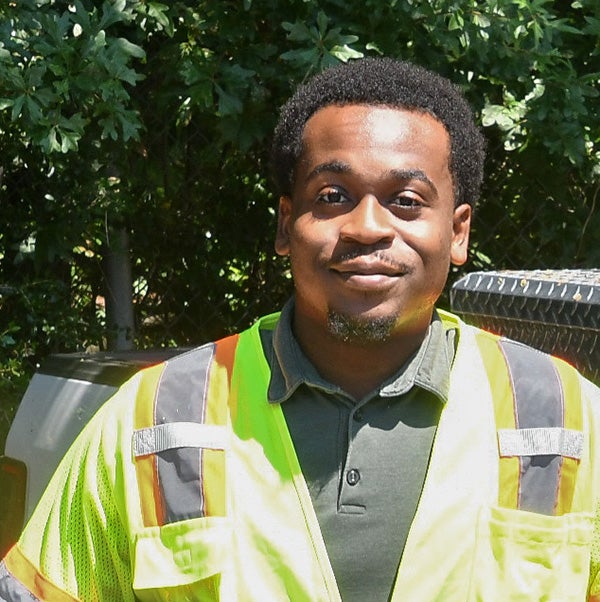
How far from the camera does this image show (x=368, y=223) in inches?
78.6

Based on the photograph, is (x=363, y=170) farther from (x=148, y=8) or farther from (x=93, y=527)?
(x=148, y=8)

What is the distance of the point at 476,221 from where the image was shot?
5.16 meters

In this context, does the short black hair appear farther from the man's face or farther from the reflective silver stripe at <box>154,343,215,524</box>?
the reflective silver stripe at <box>154,343,215,524</box>

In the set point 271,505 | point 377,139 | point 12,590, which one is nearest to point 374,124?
point 377,139

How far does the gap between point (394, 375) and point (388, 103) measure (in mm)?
437

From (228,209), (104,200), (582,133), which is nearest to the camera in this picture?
(582,133)

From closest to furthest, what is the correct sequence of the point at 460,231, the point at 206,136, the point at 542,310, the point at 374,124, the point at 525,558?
1. the point at 525,558
2. the point at 374,124
3. the point at 460,231
4. the point at 542,310
5. the point at 206,136

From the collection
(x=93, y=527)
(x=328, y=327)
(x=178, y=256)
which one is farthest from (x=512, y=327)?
(x=178, y=256)

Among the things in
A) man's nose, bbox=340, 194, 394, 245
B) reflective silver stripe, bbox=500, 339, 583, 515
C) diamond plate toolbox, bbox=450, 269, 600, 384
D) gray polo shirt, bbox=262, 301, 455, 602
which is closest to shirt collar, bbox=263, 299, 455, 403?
gray polo shirt, bbox=262, 301, 455, 602

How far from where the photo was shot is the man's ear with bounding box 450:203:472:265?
7.16ft

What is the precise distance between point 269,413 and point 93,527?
0.32m

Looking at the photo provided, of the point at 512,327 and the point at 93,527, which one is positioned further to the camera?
the point at 512,327

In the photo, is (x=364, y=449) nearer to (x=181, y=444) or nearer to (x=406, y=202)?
(x=181, y=444)

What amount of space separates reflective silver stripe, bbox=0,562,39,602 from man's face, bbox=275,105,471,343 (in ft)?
2.03
